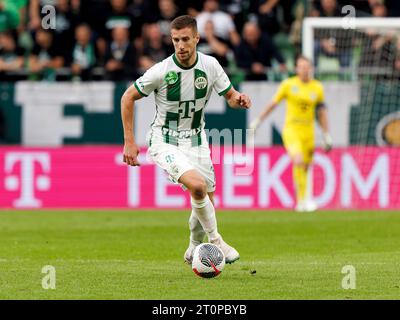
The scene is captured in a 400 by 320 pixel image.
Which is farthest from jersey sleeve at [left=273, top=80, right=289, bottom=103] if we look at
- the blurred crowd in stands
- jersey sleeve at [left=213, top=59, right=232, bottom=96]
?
jersey sleeve at [left=213, top=59, right=232, bottom=96]

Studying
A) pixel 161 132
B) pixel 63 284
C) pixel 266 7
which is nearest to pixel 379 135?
pixel 266 7

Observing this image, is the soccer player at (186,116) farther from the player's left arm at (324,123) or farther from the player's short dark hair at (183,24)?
the player's left arm at (324,123)

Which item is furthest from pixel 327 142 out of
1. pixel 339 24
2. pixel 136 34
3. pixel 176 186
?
pixel 136 34

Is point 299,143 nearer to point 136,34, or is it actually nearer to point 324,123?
point 324,123

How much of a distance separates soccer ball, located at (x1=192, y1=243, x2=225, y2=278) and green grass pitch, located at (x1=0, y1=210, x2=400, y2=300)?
0.08 m

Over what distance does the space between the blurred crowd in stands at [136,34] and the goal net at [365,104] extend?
27 cm

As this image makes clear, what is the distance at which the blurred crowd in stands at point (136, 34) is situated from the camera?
71.4 ft

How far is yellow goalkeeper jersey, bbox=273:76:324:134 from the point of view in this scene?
1970 centimetres

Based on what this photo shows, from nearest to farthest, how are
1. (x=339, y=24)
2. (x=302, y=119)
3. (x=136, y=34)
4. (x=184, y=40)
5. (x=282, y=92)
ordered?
(x=184, y=40) < (x=282, y=92) < (x=302, y=119) < (x=339, y=24) < (x=136, y=34)

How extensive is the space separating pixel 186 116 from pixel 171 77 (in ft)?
1.45

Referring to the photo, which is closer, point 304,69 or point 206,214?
point 206,214

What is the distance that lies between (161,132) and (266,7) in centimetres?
1215

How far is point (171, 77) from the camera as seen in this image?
10.9 m
